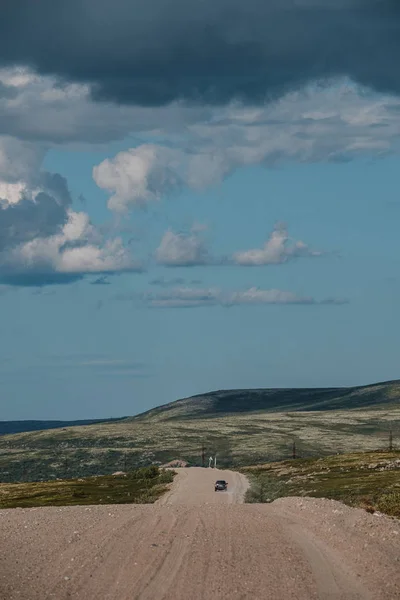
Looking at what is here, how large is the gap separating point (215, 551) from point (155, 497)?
2869 inches

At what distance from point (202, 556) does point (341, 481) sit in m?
78.4

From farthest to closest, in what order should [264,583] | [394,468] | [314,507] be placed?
1. [394,468]
2. [314,507]
3. [264,583]

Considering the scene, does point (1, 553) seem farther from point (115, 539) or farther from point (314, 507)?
point (314, 507)

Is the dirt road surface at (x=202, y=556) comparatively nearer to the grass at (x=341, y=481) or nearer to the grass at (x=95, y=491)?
the grass at (x=341, y=481)

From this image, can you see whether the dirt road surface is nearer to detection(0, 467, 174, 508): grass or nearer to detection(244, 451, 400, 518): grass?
detection(244, 451, 400, 518): grass

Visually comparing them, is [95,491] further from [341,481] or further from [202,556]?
[202,556]

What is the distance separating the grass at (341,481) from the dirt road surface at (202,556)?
13.0m

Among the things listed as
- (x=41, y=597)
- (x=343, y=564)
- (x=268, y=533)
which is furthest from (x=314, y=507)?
(x=41, y=597)

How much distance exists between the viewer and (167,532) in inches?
2037

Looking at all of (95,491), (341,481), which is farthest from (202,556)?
(95,491)

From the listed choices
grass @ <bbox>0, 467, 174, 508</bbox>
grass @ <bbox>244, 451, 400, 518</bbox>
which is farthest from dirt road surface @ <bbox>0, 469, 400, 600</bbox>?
grass @ <bbox>0, 467, 174, 508</bbox>

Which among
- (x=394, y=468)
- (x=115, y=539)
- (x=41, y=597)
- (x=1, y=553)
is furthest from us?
(x=394, y=468)

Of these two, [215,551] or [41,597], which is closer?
[41,597]

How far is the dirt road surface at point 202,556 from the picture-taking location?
111 ft
